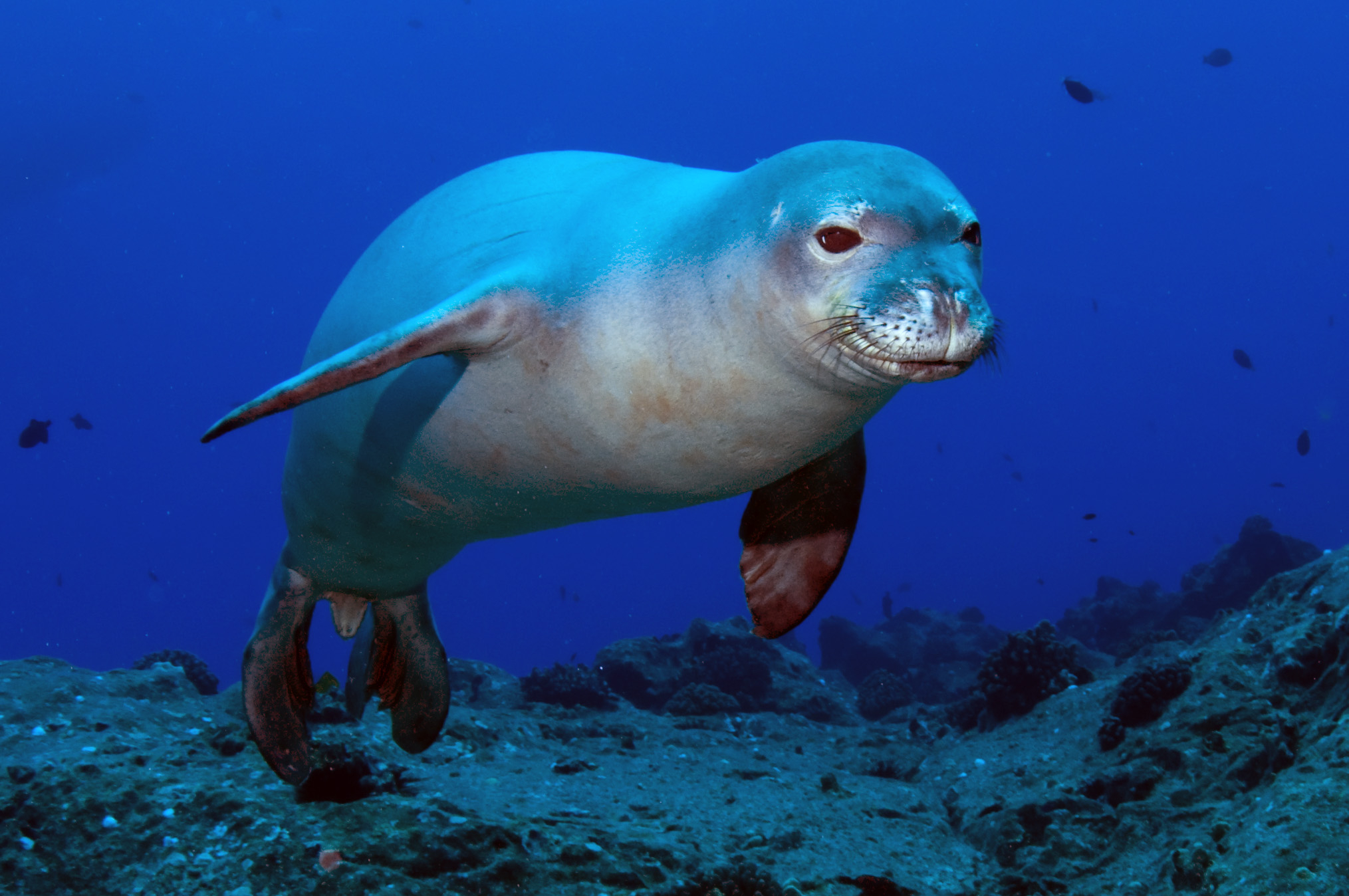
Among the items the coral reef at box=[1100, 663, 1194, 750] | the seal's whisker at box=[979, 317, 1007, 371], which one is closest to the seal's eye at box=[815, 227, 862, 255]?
the seal's whisker at box=[979, 317, 1007, 371]

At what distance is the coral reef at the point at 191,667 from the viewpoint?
26.5 ft

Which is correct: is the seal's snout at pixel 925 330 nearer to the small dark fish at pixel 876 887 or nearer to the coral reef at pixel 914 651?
the small dark fish at pixel 876 887

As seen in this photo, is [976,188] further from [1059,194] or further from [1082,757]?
[1082,757]

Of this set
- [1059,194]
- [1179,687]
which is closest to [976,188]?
[1059,194]

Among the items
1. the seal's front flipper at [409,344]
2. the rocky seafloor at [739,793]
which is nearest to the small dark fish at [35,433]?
the rocky seafloor at [739,793]

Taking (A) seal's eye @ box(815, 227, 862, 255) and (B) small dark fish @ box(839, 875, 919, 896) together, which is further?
(B) small dark fish @ box(839, 875, 919, 896)

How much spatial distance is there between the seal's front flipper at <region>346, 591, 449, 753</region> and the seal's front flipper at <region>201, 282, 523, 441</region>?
2.49 metres

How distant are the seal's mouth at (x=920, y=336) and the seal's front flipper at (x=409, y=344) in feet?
4.42

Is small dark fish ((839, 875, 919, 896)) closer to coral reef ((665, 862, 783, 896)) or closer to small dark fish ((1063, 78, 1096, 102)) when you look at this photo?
coral reef ((665, 862, 783, 896))

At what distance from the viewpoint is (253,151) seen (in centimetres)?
7931

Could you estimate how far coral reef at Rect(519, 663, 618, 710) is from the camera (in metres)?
8.44

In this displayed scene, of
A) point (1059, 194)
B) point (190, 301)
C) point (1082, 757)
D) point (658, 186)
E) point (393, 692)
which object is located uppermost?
point (1059, 194)

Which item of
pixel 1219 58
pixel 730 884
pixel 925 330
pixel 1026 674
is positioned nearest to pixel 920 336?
pixel 925 330

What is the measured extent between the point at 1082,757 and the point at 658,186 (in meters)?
4.68
